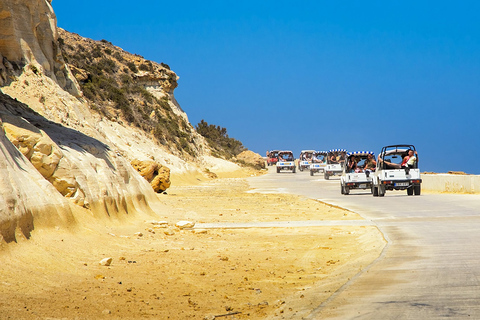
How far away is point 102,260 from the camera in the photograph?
32.6ft

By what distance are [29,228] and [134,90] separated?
60.2m

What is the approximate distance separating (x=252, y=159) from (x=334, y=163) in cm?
4786

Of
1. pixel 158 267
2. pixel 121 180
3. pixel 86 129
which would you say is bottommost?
pixel 158 267

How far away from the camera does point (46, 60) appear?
3312cm

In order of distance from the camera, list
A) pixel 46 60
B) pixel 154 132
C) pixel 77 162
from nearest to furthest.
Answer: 1. pixel 77 162
2. pixel 46 60
3. pixel 154 132

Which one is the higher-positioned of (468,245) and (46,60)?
(46,60)

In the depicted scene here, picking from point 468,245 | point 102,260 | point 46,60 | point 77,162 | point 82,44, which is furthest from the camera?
point 82,44

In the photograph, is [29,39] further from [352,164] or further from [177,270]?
[177,270]

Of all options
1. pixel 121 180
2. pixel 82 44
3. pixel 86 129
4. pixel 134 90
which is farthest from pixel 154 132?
pixel 121 180

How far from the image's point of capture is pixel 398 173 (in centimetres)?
2770

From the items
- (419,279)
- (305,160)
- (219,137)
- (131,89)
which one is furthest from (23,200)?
(219,137)

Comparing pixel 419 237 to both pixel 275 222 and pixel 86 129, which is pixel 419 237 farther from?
pixel 86 129

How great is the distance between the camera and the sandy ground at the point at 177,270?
7.04 metres

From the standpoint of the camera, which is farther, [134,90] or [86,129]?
[134,90]
